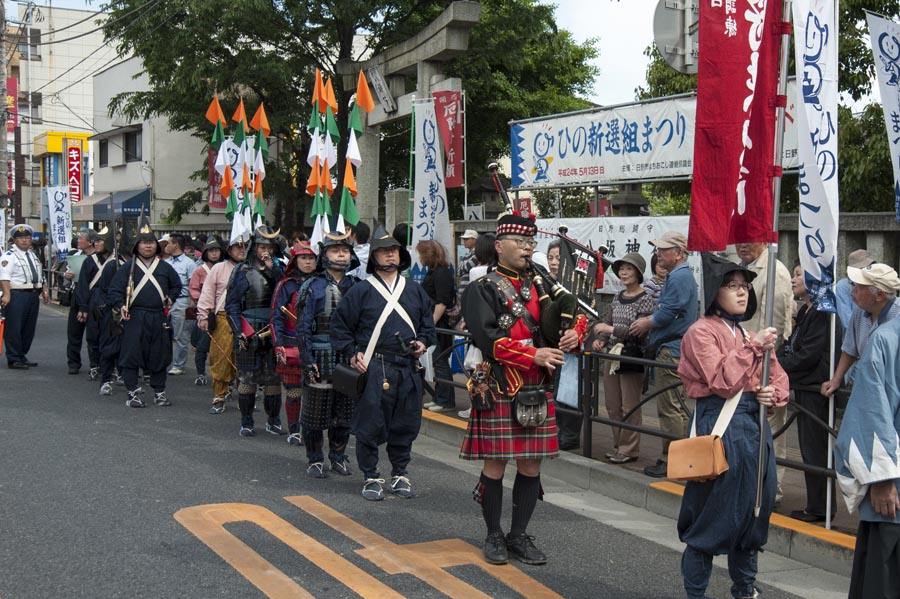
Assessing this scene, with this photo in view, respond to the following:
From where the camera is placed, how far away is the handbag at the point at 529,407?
5.26 m

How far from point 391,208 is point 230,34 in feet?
20.0

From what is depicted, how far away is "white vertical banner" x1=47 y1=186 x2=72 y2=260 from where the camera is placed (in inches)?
913

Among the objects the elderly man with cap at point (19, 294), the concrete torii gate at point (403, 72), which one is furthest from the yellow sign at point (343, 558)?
the concrete torii gate at point (403, 72)

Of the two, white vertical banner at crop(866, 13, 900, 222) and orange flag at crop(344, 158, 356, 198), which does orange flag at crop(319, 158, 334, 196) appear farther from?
white vertical banner at crop(866, 13, 900, 222)

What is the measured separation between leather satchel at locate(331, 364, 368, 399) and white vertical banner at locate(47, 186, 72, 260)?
61.1 ft

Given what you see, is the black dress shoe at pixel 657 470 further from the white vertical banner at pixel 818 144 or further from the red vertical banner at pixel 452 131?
the red vertical banner at pixel 452 131

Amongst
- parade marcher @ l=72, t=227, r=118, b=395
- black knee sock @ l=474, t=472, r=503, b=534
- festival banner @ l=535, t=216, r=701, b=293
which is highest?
festival banner @ l=535, t=216, r=701, b=293

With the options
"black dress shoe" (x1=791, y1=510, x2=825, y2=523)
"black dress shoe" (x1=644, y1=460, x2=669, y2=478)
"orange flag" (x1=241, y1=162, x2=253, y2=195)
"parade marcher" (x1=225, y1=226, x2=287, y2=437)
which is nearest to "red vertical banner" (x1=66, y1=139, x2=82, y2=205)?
"orange flag" (x1=241, y1=162, x2=253, y2=195)

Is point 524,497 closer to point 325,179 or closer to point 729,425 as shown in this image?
point 729,425

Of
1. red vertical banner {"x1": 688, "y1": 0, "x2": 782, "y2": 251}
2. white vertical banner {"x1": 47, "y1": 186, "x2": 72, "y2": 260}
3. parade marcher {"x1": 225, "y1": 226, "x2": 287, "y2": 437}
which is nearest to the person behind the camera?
red vertical banner {"x1": 688, "y1": 0, "x2": 782, "y2": 251}

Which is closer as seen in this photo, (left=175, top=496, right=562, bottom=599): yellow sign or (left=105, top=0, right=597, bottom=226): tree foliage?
(left=175, top=496, right=562, bottom=599): yellow sign

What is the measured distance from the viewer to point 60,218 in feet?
76.8

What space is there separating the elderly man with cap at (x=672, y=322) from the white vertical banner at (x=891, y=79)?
155cm

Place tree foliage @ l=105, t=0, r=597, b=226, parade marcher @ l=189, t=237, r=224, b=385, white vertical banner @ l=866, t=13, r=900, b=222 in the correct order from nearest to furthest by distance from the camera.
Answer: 1. white vertical banner @ l=866, t=13, r=900, b=222
2. parade marcher @ l=189, t=237, r=224, b=385
3. tree foliage @ l=105, t=0, r=597, b=226
